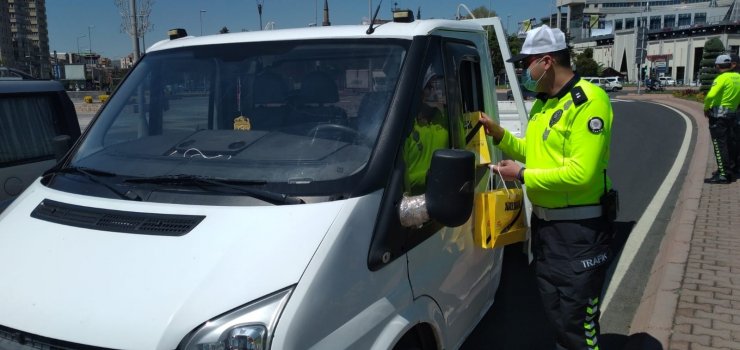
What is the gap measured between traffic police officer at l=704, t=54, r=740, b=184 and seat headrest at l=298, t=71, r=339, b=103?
7.64 meters

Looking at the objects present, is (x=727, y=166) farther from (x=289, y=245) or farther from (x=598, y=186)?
(x=289, y=245)

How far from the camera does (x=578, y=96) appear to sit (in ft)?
9.25

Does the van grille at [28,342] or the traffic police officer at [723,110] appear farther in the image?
the traffic police officer at [723,110]

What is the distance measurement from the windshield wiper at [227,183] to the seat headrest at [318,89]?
0.62 m

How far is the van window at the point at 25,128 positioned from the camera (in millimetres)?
4852

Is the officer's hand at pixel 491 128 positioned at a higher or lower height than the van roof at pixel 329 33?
lower

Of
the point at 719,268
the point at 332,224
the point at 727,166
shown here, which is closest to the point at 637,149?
the point at 727,166

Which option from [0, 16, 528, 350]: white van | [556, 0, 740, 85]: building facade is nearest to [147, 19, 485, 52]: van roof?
[0, 16, 528, 350]: white van

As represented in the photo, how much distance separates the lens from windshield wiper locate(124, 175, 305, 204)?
2289mm

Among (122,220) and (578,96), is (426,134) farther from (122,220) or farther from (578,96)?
(122,220)

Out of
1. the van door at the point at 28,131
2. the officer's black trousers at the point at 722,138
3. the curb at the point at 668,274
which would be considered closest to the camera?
the curb at the point at 668,274

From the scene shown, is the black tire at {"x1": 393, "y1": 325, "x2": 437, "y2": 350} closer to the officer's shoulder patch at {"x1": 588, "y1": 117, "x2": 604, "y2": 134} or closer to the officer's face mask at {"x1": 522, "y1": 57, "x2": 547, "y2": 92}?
the officer's shoulder patch at {"x1": 588, "y1": 117, "x2": 604, "y2": 134}

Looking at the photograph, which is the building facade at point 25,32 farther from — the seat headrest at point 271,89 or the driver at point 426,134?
the driver at point 426,134

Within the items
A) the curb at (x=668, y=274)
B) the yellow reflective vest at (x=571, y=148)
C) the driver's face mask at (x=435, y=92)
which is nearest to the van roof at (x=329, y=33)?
the driver's face mask at (x=435, y=92)
